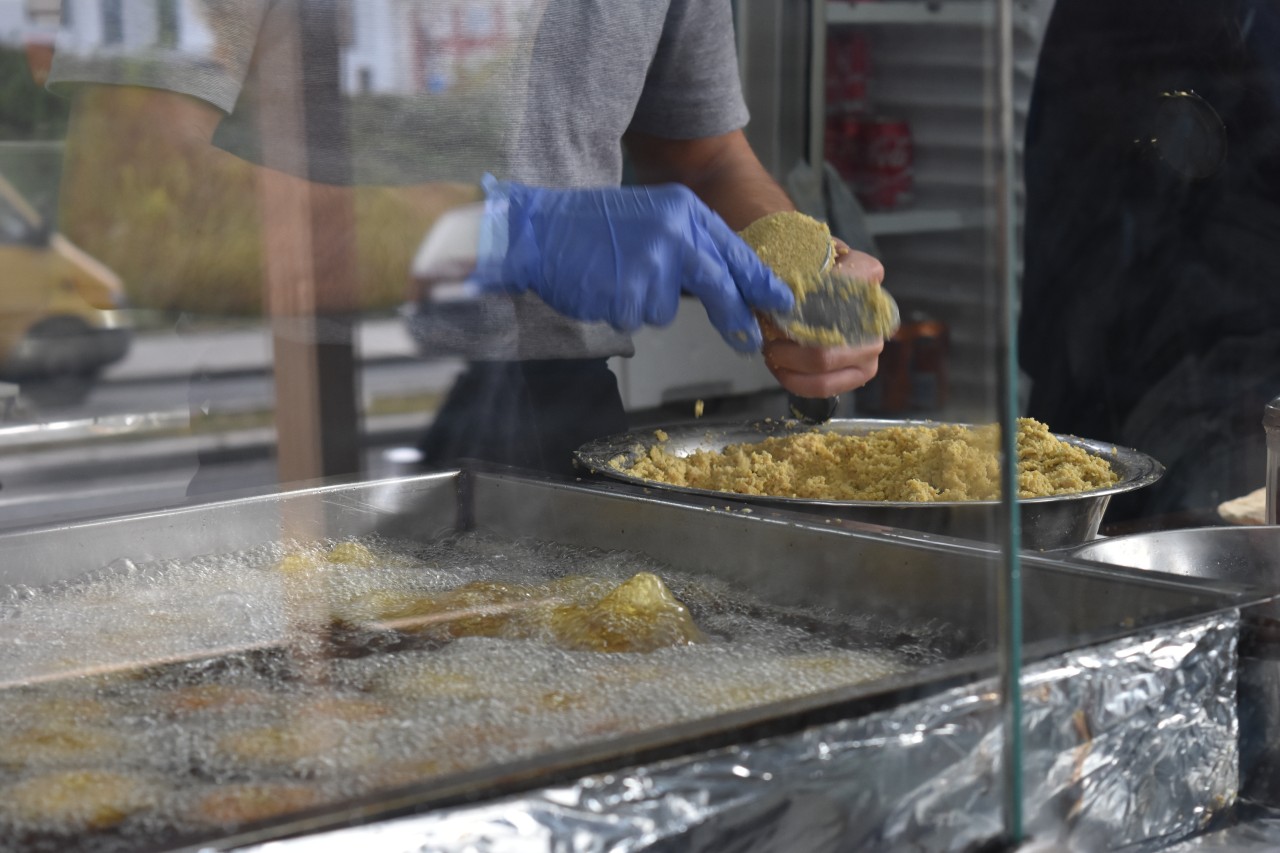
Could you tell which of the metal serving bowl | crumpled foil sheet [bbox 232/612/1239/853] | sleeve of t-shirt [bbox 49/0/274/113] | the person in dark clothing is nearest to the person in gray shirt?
sleeve of t-shirt [bbox 49/0/274/113]

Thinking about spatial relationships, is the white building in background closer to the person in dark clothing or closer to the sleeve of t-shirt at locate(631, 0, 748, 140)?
the sleeve of t-shirt at locate(631, 0, 748, 140)

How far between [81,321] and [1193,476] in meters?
1.97

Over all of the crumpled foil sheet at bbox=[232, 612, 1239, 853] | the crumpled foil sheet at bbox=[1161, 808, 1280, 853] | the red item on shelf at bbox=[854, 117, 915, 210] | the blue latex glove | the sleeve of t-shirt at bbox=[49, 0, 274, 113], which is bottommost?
the crumpled foil sheet at bbox=[1161, 808, 1280, 853]

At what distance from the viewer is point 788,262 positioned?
1.24m

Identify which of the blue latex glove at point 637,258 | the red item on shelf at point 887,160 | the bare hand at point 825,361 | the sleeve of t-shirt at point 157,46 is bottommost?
the bare hand at point 825,361

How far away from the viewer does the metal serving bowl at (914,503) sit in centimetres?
95

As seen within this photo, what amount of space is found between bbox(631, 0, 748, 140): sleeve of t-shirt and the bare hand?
625 millimetres

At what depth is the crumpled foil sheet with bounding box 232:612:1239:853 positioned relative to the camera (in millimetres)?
550

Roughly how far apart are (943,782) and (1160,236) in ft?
6.73

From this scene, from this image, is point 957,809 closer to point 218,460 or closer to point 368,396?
point 368,396

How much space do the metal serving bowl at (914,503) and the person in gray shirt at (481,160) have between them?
0.13 metres

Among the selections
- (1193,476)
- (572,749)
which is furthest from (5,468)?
(1193,476)

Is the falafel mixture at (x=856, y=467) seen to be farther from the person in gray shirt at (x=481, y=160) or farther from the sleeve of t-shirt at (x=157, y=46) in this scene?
the sleeve of t-shirt at (x=157, y=46)

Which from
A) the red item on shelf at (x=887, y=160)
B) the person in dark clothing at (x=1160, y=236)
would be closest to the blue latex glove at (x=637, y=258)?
the red item on shelf at (x=887, y=160)
